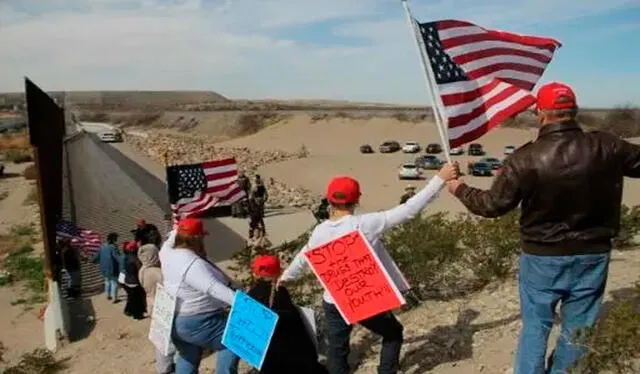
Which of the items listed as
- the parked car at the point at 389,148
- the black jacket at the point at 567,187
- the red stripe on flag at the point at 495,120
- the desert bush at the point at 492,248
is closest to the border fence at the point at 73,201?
the desert bush at the point at 492,248

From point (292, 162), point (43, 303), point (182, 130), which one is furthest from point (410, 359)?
point (182, 130)

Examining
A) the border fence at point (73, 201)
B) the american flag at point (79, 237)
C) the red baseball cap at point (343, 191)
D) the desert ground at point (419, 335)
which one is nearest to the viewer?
the red baseball cap at point (343, 191)

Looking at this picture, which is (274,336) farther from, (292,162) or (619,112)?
(619,112)

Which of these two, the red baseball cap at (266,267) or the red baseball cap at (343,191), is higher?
the red baseball cap at (343,191)

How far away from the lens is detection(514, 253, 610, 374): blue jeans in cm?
382

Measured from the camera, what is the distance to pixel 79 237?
13.1m

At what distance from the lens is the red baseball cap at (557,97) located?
3660 millimetres

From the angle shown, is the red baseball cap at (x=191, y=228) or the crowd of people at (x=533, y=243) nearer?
the crowd of people at (x=533, y=243)

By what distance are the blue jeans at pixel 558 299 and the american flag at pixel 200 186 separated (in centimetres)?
859

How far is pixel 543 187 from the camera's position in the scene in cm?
369

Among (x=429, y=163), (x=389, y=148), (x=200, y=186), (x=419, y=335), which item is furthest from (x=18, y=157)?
(x=419, y=335)

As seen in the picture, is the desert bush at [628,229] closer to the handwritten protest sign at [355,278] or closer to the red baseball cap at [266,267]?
the handwritten protest sign at [355,278]

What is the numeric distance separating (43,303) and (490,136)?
63911mm

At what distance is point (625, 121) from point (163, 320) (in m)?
84.2
